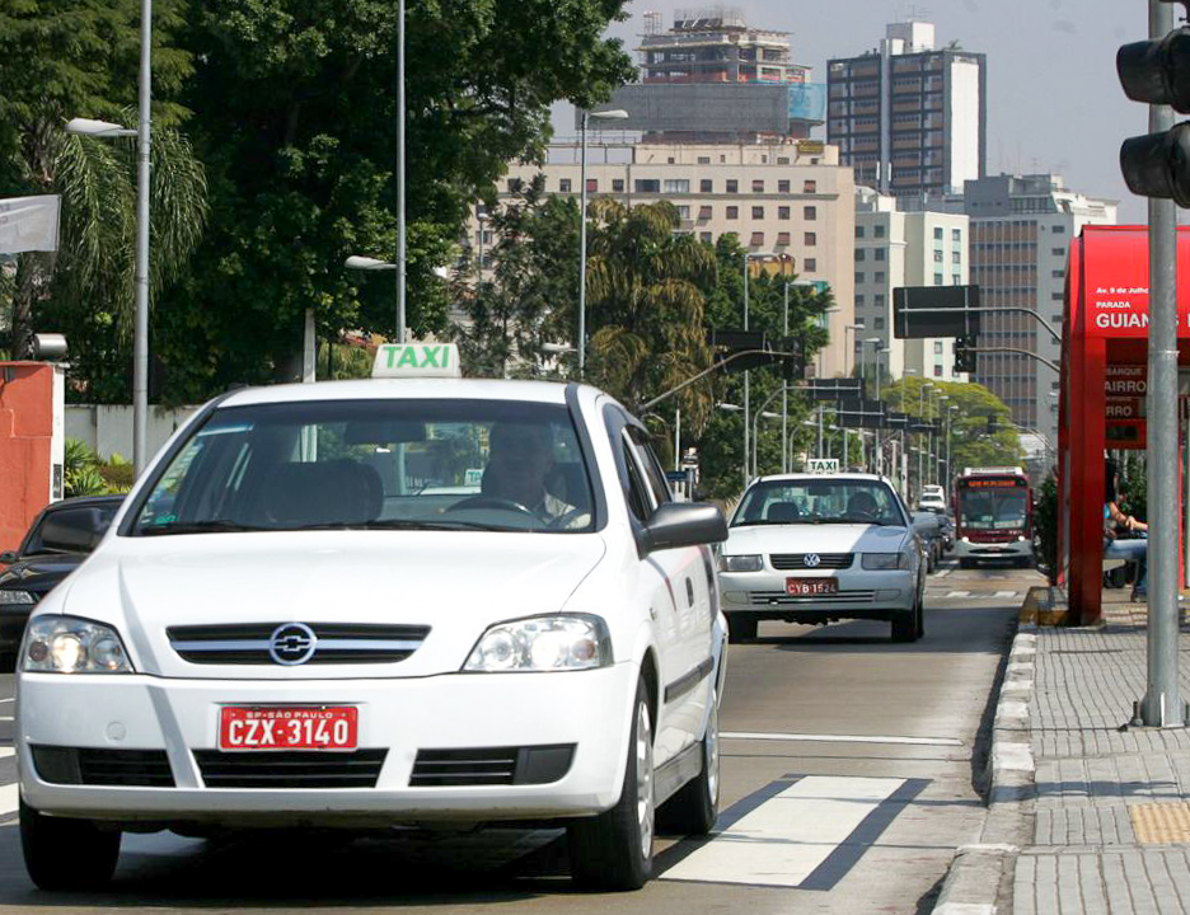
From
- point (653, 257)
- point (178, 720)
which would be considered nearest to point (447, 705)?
point (178, 720)

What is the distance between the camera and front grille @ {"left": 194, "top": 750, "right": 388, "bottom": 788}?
7066mm

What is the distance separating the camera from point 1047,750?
12320 millimetres

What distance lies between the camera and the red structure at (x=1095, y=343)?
24.5 metres

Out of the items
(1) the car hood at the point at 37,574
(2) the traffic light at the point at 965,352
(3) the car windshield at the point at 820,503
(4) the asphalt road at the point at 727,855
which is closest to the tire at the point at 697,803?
(4) the asphalt road at the point at 727,855

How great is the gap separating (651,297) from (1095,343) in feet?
210

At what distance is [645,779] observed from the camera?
7.77m

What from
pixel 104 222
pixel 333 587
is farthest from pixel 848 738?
pixel 104 222

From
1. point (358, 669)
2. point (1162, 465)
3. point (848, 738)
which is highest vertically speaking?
point (1162, 465)

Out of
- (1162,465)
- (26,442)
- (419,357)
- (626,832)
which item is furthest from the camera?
(26,442)

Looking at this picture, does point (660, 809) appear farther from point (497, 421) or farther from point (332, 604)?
point (332, 604)

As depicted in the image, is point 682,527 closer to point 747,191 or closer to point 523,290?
point 523,290

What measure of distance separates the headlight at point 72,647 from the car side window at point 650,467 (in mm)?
2426

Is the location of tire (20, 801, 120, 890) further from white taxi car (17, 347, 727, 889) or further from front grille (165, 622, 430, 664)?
front grille (165, 622, 430, 664)

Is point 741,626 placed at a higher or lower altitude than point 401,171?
lower
